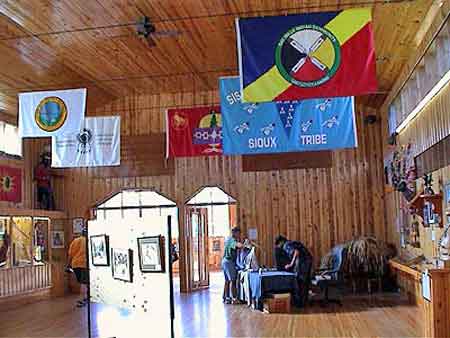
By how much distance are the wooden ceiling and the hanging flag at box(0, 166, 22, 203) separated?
1.29 metres

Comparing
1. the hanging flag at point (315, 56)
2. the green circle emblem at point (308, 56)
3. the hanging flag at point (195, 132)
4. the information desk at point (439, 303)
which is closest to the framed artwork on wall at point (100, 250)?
the hanging flag at point (315, 56)

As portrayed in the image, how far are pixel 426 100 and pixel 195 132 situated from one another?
4.27 m

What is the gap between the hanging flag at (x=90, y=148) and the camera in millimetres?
10016

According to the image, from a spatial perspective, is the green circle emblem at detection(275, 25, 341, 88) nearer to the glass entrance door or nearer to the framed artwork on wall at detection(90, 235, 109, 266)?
the framed artwork on wall at detection(90, 235, 109, 266)

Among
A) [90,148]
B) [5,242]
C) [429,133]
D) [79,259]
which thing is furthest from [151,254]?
[5,242]

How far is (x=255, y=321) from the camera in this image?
900 cm

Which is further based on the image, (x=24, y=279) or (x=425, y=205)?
(x=24, y=279)

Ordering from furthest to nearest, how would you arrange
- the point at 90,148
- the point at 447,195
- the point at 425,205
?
the point at 90,148
the point at 425,205
the point at 447,195

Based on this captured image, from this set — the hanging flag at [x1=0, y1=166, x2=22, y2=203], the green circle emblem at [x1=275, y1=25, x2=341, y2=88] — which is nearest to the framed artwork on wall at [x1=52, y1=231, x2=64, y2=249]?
the hanging flag at [x1=0, y1=166, x2=22, y2=203]

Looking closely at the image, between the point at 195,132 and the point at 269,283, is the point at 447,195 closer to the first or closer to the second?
the point at 269,283

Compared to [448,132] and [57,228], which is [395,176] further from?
[57,228]

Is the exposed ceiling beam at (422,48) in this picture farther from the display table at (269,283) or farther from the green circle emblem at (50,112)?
the green circle emblem at (50,112)

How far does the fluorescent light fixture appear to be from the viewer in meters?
7.39

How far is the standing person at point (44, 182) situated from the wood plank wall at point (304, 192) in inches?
91.8
